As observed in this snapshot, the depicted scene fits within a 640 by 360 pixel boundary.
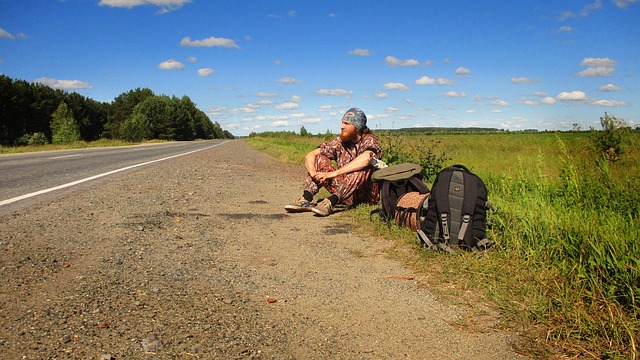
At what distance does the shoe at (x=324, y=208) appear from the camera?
18.5 ft

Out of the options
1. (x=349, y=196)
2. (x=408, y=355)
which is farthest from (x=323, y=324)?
(x=349, y=196)

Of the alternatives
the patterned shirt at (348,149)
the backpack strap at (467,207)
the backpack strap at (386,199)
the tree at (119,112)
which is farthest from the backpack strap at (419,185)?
the tree at (119,112)

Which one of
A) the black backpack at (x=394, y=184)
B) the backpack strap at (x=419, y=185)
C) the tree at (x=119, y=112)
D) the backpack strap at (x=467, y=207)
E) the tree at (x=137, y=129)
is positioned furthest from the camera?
the tree at (x=119, y=112)

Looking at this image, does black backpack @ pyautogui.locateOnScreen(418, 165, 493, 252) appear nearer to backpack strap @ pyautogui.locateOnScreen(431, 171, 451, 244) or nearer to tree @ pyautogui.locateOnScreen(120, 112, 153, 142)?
backpack strap @ pyautogui.locateOnScreen(431, 171, 451, 244)

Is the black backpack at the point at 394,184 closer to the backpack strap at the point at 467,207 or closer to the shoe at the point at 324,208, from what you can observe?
the shoe at the point at 324,208

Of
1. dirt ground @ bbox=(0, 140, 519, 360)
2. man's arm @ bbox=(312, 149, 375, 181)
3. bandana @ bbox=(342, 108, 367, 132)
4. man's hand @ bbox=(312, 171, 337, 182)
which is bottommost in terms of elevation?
dirt ground @ bbox=(0, 140, 519, 360)

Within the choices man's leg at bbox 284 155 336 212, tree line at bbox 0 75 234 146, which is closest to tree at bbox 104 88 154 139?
tree line at bbox 0 75 234 146

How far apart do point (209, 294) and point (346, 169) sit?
3263mm

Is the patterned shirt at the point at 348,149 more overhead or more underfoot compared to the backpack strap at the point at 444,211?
more overhead

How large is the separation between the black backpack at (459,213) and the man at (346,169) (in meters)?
1.98

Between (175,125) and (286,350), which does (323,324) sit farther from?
(175,125)

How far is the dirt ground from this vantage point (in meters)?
2.16

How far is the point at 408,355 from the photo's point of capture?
2.15 m

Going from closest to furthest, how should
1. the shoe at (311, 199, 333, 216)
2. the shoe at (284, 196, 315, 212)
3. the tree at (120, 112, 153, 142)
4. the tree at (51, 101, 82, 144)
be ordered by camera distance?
the shoe at (311, 199, 333, 216)
the shoe at (284, 196, 315, 212)
the tree at (51, 101, 82, 144)
the tree at (120, 112, 153, 142)
